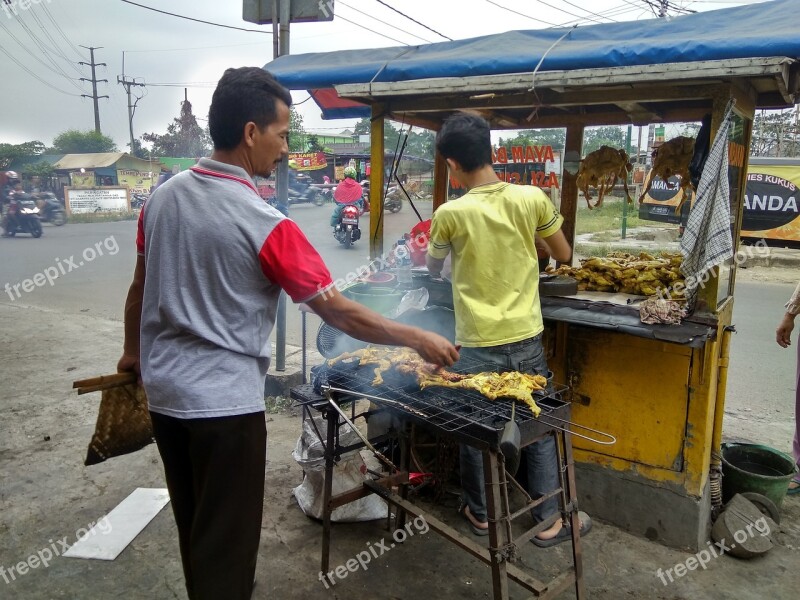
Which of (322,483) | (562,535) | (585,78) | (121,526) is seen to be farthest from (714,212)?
(121,526)

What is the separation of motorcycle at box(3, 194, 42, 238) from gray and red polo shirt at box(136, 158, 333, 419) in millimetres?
19421

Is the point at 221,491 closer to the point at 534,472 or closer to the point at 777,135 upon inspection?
the point at 534,472

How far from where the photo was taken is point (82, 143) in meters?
53.1

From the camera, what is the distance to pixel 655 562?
10.5ft

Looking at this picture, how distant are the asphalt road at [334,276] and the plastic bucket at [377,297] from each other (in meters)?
0.92

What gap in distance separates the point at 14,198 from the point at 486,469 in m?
21.0

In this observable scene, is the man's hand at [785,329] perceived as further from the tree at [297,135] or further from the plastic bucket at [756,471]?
the tree at [297,135]

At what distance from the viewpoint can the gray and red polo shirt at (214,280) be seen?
185 centimetres

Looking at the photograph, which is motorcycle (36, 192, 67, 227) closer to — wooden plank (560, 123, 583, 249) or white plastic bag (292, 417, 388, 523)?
wooden plank (560, 123, 583, 249)

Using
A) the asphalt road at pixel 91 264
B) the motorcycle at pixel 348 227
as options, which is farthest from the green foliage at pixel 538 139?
the motorcycle at pixel 348 227

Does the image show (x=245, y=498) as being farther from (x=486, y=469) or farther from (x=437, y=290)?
(x=437, y=290)

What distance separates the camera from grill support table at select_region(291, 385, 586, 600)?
238 cm

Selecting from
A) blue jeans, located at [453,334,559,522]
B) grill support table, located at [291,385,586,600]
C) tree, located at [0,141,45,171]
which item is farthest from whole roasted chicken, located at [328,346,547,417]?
tree, located at [0,141,45,171]

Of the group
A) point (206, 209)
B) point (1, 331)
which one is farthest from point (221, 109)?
point (1, 331)
